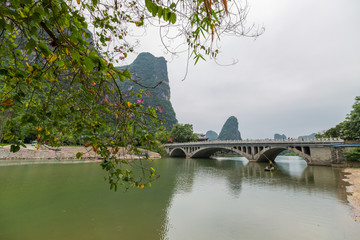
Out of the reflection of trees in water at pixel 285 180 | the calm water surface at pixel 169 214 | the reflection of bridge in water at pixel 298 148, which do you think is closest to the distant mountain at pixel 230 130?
the reflection of bridge in water at pixel 298 148

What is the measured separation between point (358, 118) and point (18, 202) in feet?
120

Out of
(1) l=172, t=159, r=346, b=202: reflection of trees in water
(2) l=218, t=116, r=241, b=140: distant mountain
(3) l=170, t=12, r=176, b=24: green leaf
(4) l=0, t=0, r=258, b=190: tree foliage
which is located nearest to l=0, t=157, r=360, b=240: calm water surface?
(1) l=172, t=159, r=346, b=202: reflection of trees in water

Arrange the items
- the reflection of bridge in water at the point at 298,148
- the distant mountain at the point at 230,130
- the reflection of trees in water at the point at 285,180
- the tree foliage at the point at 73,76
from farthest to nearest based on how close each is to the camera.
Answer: the distant mountain at the point at 230,130
the reflection of bridge in water at the point at 298,148
the reflection of trees in water at the point at 285,180
the tree foliage at the point at 73,76

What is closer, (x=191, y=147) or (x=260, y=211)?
(x=260, y=211)

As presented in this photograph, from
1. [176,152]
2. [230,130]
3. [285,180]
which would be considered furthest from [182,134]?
[230,130]

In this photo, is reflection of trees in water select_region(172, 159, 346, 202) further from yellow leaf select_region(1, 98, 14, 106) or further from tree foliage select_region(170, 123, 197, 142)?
tree foliage select_region(170, 123, 197, 142)

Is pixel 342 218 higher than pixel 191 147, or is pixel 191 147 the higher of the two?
pixel 191 147

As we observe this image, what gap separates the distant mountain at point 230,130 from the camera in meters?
150

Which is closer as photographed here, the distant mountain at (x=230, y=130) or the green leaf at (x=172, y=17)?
the green leaf at (x=172, y=17)

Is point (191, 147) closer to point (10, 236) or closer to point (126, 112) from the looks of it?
point (10, 236)

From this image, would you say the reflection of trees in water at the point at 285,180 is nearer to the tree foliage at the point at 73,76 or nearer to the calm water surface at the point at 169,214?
the calm water surface at the point at 169,214

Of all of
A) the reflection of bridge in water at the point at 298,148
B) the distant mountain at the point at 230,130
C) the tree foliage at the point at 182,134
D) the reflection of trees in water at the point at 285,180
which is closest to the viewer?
the reflection of trees in water at the point at 285,180

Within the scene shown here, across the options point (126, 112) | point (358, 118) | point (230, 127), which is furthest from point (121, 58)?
point (230, 127)

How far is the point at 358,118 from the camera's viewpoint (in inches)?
976
